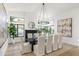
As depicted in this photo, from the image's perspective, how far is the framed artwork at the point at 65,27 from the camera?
6.24ft

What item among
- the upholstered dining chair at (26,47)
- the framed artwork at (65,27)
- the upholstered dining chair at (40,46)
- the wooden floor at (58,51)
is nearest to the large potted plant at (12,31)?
the wooden floor at (58,51)

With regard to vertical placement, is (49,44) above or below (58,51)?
above

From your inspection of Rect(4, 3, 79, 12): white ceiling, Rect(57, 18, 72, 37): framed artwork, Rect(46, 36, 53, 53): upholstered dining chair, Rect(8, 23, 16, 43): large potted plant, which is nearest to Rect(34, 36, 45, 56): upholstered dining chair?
Rect(46, 36, 53, 53): upholstered dining chair

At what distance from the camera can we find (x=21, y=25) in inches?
73.5

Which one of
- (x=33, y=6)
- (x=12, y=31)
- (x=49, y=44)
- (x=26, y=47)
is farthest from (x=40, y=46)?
(x=33, y=6)

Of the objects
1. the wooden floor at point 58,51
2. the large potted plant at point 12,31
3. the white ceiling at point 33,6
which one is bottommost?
the wooden floor at point 58,51

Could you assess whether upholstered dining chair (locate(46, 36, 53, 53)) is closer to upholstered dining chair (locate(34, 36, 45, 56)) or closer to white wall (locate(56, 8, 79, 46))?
upholstered dining chair (locate(34, 36, 45, 56))

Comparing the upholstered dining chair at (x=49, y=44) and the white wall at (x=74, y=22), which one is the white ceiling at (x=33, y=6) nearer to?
the white wall at (x=74, y=22)

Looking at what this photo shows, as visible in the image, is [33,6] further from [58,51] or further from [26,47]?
[58,51]

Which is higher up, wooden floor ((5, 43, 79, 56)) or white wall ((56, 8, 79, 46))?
white wall ((56, 8, 79, 46))

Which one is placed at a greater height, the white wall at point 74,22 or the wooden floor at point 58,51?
the white wall at point 74,22

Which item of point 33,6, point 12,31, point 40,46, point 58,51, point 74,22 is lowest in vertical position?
point 58,51

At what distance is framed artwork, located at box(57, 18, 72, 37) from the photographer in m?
1.90

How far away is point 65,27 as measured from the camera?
1923mm
